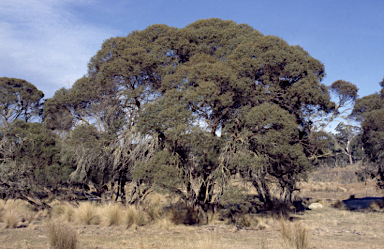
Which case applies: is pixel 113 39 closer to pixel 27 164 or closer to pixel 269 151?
pixel 27 164

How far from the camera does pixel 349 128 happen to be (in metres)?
16.8

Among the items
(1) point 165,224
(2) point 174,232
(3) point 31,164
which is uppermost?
(3) point 31,164

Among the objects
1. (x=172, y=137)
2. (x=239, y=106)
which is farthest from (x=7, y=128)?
(x=239, y=106)

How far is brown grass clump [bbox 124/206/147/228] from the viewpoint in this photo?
11.2 m

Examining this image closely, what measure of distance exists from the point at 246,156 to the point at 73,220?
295 inches

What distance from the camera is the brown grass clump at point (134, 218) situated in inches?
439

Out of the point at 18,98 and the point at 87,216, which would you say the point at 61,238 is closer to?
the point at 87,216

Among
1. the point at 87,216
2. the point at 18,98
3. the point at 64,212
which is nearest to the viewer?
the point at 87,216

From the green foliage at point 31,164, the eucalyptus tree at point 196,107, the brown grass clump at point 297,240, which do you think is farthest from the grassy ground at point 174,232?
the eucalyptus tree at point 196,107

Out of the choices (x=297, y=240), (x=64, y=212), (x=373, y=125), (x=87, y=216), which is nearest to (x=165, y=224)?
(x=87, y=216)

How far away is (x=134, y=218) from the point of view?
1128 cm

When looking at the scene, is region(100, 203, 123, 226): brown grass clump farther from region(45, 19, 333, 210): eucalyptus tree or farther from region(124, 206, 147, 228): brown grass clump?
region(45, 19, 333, 210): eucalyptus tree

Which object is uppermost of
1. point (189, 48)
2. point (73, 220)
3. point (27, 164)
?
point (189, 48)

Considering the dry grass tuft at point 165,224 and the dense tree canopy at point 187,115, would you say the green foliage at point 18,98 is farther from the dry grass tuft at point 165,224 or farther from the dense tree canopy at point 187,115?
the dry grass tuft at point 165,224
